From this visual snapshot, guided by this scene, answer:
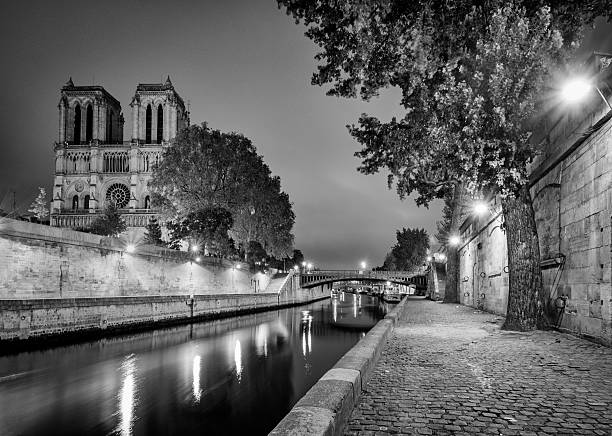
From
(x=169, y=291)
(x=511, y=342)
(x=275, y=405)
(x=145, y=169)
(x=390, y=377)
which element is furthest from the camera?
(x=145, y=169)

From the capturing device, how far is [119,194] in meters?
91.1

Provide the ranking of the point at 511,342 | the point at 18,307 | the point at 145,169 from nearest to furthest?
the point at 511,342 < the point at 18,307 < the point at 145,169

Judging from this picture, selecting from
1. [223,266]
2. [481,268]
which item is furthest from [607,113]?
[223,266]

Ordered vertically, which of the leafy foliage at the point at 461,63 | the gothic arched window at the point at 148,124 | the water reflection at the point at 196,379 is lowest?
the water reflection at the point at 196,379

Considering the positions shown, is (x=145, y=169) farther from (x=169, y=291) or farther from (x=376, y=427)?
(x=376, y=427)

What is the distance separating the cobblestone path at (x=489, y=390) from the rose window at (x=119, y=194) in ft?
298

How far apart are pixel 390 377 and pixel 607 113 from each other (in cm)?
722

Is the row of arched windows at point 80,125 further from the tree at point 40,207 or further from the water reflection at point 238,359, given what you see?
the water reflection at point 238,359

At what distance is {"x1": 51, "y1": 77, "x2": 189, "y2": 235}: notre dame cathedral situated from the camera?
8812 cm

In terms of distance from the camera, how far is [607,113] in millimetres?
8883

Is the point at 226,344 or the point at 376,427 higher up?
the point at 376,427

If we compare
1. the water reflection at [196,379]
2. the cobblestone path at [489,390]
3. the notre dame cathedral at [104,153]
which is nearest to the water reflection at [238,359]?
the water reflection at [196,379]

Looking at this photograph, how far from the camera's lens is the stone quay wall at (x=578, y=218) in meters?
9.05

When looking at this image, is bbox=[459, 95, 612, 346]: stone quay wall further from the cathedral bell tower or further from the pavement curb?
the cathedral bell tower
